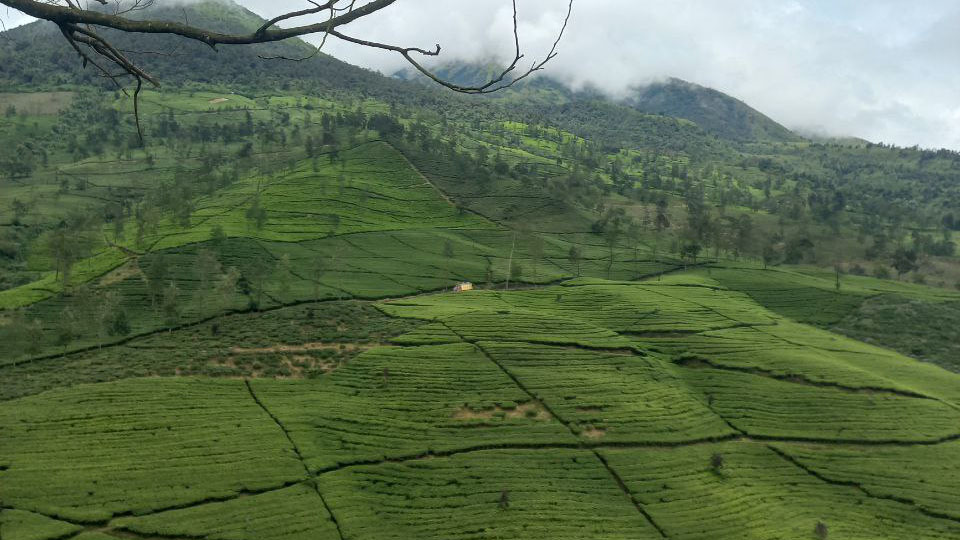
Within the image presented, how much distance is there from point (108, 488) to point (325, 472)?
11.4m

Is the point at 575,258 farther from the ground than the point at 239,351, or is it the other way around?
the point at 575,258

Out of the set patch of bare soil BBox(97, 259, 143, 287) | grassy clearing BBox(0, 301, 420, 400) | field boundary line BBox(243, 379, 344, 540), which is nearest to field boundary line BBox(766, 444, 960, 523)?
field boundary line BBox(243, 379, 344, 540)

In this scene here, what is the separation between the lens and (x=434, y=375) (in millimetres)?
54094

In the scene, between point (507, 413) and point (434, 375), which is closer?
point (507, 413)

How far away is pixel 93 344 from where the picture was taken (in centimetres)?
5581

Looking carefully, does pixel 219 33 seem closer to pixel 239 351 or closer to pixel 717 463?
pixel 717 463

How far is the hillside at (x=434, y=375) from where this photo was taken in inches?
1480

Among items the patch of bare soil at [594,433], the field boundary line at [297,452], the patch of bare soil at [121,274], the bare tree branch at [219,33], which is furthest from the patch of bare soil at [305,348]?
the bare tree branch at [219,33]

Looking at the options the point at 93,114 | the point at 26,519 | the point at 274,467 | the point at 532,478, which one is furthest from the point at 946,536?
the point at 93,114

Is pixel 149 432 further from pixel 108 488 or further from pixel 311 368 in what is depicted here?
pixel 311 368

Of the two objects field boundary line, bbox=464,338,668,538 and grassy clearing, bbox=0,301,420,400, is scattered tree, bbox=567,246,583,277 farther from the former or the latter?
field boundary line, bbox=464,338,668,538

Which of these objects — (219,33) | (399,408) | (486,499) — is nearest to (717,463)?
(486,499)

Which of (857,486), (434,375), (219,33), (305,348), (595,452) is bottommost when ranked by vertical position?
(595,452)

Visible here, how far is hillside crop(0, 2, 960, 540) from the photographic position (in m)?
37.6
